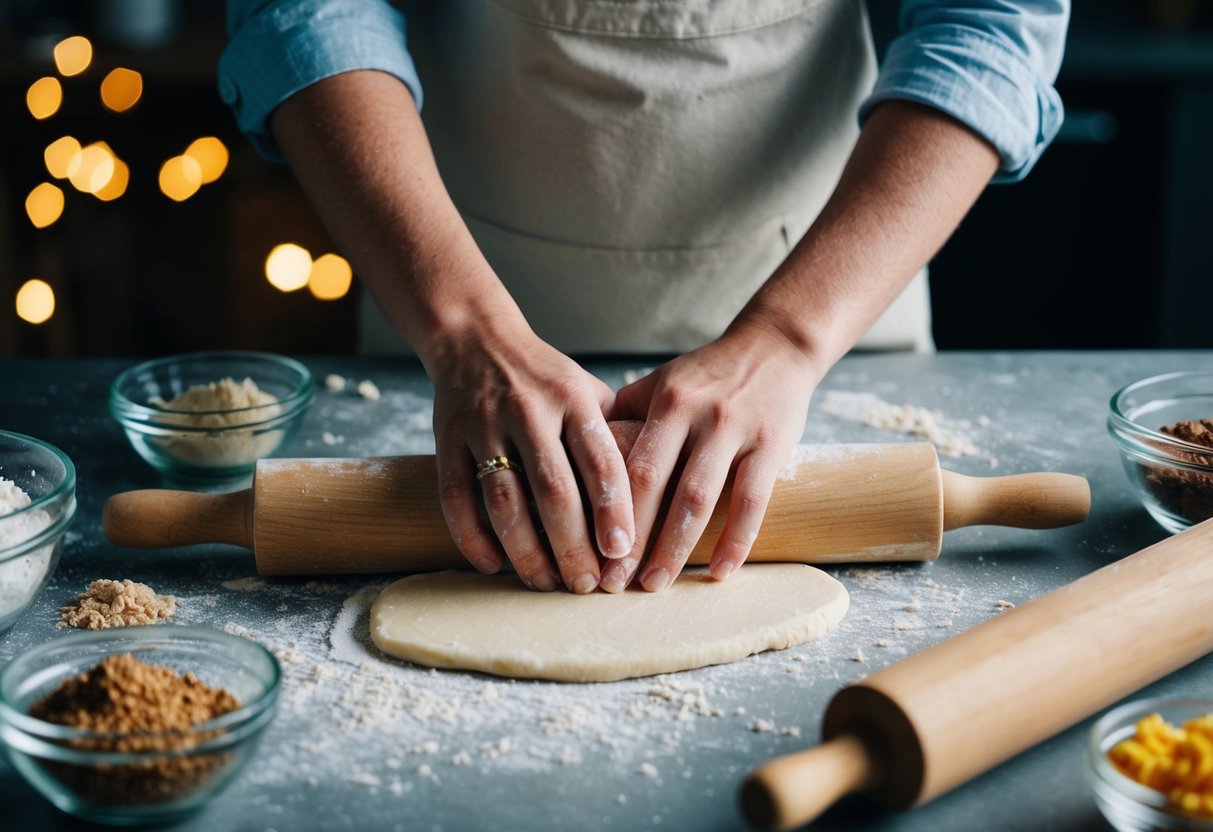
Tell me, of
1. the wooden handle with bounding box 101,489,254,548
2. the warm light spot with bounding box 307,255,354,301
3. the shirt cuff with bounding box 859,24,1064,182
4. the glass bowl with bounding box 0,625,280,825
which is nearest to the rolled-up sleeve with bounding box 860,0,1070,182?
the shirt cuff with bounding box 859,24,1064,182

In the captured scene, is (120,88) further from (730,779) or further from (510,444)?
(730,779)

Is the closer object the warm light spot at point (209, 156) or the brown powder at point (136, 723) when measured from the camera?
the brown powder at point (136, 723)

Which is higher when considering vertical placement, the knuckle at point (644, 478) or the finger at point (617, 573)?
the knuckle at point (644, 478)

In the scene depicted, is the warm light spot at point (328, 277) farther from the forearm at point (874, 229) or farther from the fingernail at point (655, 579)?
the fingernail at point (655, 579)

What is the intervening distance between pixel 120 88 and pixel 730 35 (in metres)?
1.87

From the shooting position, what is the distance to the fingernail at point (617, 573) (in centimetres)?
106

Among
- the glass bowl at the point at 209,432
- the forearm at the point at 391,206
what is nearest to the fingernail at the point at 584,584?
the forearm at the point at 391,206

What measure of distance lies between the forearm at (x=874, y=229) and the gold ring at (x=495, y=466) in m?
0.29

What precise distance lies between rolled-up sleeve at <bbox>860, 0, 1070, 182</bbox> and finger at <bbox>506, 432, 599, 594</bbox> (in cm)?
60

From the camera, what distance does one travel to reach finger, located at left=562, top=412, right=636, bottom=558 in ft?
Result: 3.41

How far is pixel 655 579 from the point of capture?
1070mm

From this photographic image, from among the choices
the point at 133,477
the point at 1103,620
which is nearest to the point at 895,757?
the point at 1103,620

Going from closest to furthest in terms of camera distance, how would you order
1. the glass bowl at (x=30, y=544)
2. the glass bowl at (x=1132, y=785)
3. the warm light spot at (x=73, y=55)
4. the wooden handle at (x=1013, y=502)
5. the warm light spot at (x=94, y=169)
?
1. the glass bowl at (x=1132, y=785)
2. the glass bowl at (x=30, y=544)
3. the wooden handle at (x=1013, y=502)
4. the warm light spot at (x=73, y=55)
5. the warm light spot at (x=94, y=169)

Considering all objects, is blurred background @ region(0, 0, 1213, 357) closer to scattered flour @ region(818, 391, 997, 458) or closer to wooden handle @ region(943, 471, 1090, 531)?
scattered flour @ region(818, 391, 997, 458)
